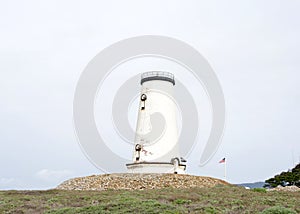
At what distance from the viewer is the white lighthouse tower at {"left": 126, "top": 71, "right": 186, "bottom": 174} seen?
24.4 meters

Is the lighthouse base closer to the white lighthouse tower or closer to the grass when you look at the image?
the white lighthouse tower

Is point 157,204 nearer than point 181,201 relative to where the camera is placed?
Yes

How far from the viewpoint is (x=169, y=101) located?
86.9 ft

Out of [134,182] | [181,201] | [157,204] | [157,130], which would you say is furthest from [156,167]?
[157,204]

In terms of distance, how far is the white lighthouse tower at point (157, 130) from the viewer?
24406 millimetres

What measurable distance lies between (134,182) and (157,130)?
6.57 metres

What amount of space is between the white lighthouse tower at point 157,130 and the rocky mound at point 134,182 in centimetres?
394

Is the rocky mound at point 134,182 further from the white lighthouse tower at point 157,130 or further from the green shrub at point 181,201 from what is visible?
the green shrub at point 181,201

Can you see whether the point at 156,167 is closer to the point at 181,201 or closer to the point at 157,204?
the point at 181,201

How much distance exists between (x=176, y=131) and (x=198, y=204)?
1418cm

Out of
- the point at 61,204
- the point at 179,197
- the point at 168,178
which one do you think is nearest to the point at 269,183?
the point at 168,178

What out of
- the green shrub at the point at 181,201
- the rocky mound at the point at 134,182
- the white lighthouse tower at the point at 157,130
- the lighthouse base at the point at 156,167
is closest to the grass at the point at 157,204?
the green shrub at the point at 181,201

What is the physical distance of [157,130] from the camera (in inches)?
992

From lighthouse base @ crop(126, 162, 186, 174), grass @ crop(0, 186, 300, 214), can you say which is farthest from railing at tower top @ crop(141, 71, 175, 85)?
grass @ crop(0, 186, 300, 214)
